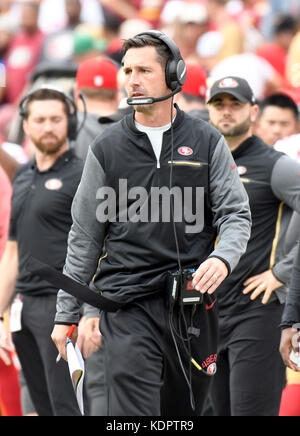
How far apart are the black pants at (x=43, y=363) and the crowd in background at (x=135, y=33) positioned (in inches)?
112

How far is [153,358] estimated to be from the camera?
4746 mm

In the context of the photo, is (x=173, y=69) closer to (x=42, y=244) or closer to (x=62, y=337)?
(x=62, y=337)

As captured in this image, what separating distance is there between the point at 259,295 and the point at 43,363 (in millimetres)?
1453

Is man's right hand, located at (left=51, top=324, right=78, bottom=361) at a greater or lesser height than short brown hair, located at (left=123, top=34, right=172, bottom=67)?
lesser

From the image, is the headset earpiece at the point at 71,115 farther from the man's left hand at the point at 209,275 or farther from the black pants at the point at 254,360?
the man's left hand at the point at 209,275

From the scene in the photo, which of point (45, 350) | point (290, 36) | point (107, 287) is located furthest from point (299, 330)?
point (290, 36)

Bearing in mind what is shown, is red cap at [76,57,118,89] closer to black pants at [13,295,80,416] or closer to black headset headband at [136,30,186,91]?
black pants at [13,295,80,416]

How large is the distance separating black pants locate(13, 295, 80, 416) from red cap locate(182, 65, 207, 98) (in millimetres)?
2037

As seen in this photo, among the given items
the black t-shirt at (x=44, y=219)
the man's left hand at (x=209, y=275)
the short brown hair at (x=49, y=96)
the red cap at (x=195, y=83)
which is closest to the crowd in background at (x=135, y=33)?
the red cap at (x=195, y=83)

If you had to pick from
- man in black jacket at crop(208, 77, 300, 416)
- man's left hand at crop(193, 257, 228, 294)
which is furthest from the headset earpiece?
man's left hand at crop(193, 257, 228, 294)

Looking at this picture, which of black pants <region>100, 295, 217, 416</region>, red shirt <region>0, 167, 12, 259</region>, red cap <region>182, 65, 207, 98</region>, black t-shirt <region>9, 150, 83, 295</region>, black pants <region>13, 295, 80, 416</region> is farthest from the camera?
red cap <region>182, 65, 207, 98</region>

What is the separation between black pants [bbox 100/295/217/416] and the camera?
470cm

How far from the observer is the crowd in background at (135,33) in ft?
33.2
